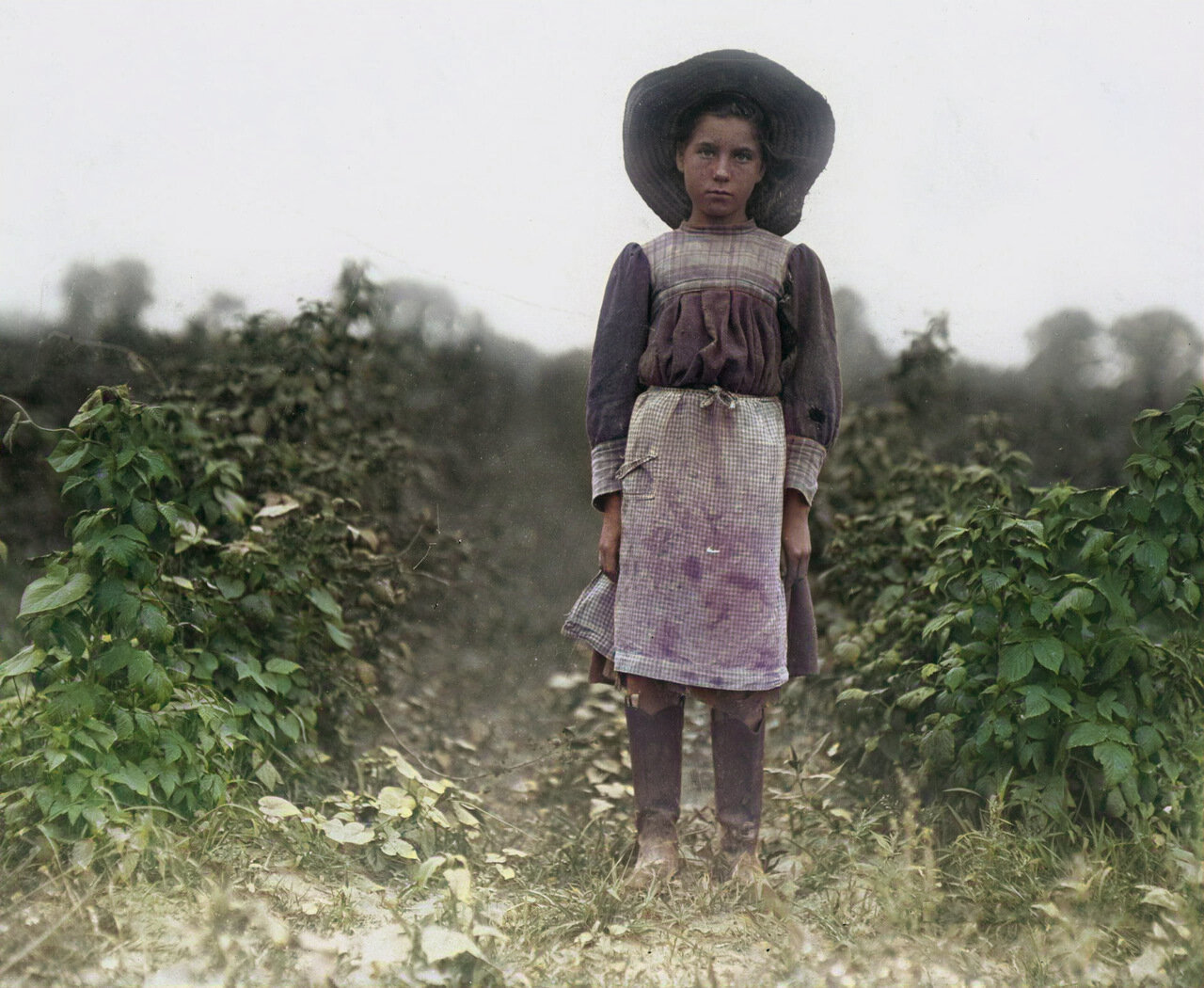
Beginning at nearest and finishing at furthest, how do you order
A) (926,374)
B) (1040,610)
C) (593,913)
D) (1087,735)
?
1. (593,913)
2. (1087,735)
3. (1040,610)
4. (926,374)

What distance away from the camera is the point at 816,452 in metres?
2.79

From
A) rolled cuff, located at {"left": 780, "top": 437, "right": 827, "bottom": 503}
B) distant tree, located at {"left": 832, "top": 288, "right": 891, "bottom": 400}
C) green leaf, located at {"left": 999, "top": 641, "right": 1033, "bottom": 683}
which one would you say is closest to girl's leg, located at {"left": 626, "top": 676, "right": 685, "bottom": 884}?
rolled cuff, located at {"left": 780, "top": 437, "right": 827, "bottom": 503}

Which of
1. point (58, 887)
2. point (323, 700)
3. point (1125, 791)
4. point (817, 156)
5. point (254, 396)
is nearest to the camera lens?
point (58, 887)

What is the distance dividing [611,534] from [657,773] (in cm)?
62

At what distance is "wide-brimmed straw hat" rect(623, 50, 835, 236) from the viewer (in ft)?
8.98

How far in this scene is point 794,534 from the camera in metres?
2.80

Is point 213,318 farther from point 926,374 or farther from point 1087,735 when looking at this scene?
point 1087,735

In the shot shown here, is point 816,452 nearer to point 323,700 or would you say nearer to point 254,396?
point 323,700

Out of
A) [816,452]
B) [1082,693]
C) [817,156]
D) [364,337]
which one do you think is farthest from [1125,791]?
[364,337]

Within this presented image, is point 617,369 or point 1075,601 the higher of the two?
point 617,369

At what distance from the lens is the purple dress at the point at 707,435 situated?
267cm

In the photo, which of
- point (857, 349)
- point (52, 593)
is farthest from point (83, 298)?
point (857, 349)

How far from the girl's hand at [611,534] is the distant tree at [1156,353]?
6.76 feet

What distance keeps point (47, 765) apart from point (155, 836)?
0.28 metres
